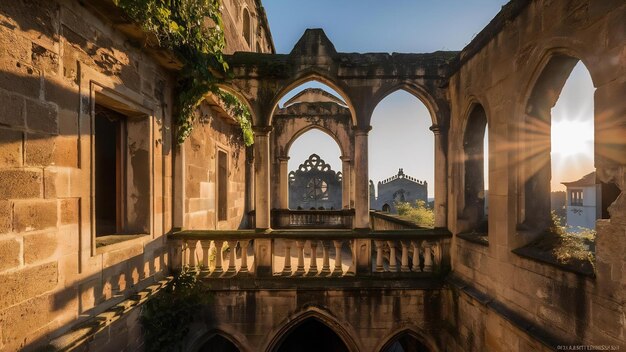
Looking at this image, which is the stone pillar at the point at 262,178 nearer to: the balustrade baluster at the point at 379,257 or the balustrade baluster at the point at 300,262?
the balustrade baluster at the point at 300,262

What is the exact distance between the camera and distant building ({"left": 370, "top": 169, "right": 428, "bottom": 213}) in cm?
3894

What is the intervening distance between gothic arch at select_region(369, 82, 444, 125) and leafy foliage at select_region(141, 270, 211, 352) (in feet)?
14.0

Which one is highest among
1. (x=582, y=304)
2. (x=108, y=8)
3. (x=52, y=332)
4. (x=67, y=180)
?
(x=108, y=8)

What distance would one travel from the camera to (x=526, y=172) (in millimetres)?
3758

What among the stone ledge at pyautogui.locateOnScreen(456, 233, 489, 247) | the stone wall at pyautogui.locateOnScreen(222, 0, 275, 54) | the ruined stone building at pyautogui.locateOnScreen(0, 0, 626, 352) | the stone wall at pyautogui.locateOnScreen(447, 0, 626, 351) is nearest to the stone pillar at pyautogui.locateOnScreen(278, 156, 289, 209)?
the stone wall at pyautogui.locateOnScreen(222, 0, 275, 54)

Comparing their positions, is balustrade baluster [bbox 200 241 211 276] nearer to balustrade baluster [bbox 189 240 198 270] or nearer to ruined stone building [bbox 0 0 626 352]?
ruined stone building [bbox 0 0 626 352]

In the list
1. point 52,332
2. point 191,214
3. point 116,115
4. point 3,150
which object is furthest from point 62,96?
point 191,214

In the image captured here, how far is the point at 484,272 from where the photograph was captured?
4.32 metres

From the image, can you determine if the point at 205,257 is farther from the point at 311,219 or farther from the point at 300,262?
the point at 311,219

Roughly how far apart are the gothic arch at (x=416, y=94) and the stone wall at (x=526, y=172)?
0.95ft

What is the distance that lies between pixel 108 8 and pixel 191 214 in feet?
12.2

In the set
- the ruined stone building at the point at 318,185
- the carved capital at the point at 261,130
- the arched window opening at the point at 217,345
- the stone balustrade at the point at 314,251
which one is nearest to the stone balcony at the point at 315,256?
the stone balustrade at the point at 314,251

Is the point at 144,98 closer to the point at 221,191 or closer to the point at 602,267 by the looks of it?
the point at 221,191

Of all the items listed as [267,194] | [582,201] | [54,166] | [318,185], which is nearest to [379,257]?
[267,194]
